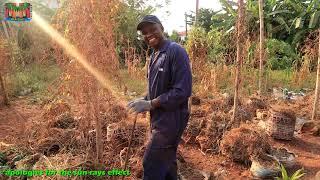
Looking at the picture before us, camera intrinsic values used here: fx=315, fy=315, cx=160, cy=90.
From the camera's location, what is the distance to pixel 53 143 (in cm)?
439

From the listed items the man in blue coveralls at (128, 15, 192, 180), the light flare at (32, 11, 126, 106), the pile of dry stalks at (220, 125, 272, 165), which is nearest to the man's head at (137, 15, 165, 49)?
the man in blue coveralls at (128, 15, 192, 180)

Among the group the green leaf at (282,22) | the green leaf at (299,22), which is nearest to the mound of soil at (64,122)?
the green leaf at (299,22)

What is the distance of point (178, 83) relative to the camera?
242 centimetres

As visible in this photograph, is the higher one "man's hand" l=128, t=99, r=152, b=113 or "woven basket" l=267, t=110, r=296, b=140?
"man's hand" l=128, t=99, r=152, b=113

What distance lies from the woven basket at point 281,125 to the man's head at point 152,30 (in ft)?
11.2

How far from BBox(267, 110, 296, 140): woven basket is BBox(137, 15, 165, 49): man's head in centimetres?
342

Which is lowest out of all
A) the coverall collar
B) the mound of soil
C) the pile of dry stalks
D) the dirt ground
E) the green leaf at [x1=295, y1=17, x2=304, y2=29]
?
the dirt ground

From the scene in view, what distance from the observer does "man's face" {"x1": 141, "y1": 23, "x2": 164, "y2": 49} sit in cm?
255

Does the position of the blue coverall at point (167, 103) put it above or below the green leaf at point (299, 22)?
below

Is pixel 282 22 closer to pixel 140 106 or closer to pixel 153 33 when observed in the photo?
pixel 153 33

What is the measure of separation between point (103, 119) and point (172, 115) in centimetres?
293

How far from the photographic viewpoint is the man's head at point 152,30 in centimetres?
254

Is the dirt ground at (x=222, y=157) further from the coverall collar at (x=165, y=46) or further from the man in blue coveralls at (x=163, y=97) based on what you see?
the coverall collar at (x=165, y=46)

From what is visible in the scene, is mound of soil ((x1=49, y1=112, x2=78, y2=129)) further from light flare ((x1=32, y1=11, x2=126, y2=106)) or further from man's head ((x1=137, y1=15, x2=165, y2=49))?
man's head ((x1=137, y1=15, x2=165, y2=49))
